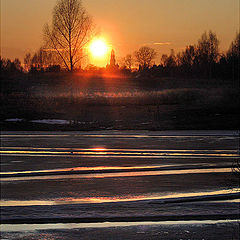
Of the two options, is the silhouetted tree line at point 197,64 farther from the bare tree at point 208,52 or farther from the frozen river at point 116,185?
the frozen river at point 116,185

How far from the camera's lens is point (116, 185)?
8.70 meters

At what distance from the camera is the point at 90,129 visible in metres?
23.0

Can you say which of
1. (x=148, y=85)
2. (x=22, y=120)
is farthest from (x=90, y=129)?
(x=148, y=85)

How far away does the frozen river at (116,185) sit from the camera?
629 centimetres

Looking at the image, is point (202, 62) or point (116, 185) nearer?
point (116, 185)

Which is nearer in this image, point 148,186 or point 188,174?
point 148,186

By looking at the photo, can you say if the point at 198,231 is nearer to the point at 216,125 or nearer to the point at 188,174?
the point at 188,174

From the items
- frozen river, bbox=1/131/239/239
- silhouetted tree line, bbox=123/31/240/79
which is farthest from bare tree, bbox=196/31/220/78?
frozen river, bbox=1/131/239/239

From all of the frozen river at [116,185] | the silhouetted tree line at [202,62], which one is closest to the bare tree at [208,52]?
the silhouetted tree line at [202,62]

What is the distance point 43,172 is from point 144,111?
20487mm

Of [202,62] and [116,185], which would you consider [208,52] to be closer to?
[202,62]

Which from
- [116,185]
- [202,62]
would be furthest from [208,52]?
[116,185]

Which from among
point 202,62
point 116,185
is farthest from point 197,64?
point 116,185

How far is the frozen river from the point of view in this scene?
629 centimetres
